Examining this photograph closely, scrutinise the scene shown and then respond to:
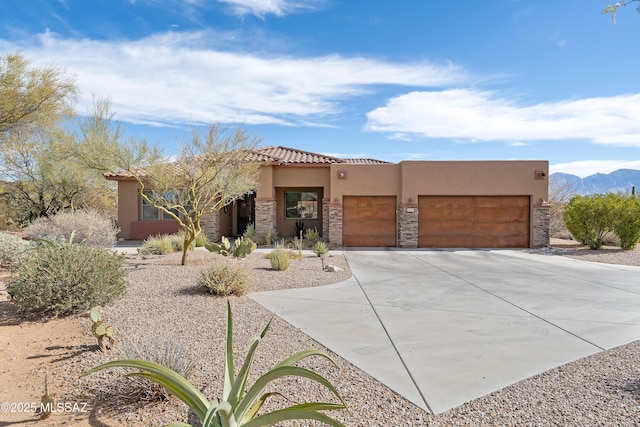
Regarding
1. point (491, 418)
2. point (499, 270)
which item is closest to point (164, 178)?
point (499, 270)

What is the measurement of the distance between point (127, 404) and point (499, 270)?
11165 millimetres

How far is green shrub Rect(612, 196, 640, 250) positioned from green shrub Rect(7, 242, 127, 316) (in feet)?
64.5

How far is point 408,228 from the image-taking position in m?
18.9

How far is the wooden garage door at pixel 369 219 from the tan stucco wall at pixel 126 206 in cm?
1116

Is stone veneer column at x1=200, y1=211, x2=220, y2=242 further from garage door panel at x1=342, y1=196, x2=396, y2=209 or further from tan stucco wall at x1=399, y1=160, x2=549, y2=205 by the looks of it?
tan stucco wall at x1=399, y1=160, x2=549, y2=205

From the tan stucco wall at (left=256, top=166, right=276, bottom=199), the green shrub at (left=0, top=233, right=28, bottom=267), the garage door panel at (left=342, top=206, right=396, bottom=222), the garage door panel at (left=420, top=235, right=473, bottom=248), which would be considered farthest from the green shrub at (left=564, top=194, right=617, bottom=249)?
the green shrub at (left=0, top=233, right=28, bottom=267)

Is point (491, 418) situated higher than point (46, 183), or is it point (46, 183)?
point (46, 183)

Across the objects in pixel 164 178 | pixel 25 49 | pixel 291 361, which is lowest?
pixel 291 361

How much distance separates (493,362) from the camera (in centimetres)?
480

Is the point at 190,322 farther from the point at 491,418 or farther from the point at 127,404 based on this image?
the point at 491,418

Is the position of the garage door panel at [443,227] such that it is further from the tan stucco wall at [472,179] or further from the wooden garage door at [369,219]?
the wooden garage door at [369,219]

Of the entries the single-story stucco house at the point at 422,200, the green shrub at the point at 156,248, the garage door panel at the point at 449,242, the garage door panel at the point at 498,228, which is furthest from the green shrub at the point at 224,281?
the garage door panel at the point at 498,228

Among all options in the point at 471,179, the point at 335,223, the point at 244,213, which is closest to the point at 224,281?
the point at 335,223

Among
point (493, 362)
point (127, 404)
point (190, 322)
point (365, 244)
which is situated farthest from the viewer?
point (365, 244)
